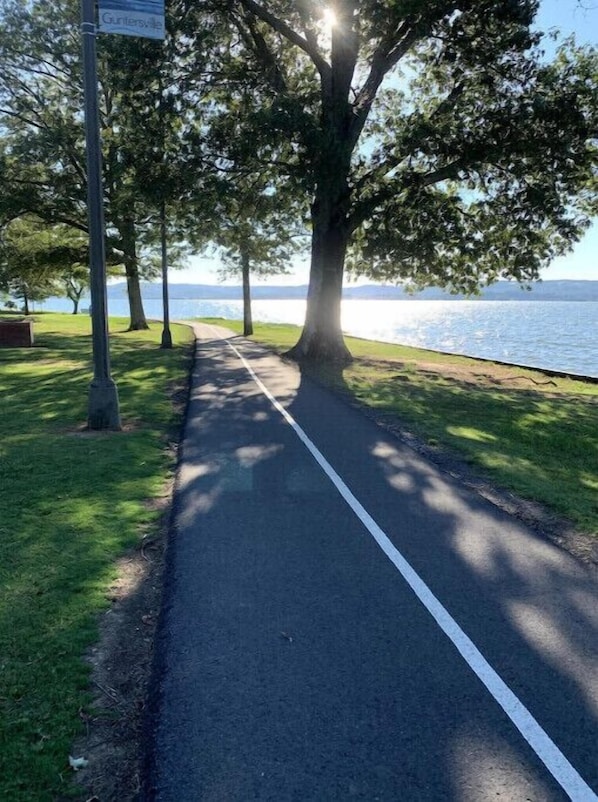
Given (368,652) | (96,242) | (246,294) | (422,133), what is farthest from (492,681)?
(246,294)

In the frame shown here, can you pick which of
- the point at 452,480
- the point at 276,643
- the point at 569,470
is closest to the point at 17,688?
the point at 276,643

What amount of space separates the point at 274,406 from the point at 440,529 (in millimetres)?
7523

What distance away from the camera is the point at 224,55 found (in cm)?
2102

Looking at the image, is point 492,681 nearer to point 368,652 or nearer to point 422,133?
point 368,652

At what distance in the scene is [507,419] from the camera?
12523 mm

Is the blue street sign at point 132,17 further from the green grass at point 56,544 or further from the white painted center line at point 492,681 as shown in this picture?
the white painted center line at point 492,681

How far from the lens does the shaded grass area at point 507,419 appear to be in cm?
777

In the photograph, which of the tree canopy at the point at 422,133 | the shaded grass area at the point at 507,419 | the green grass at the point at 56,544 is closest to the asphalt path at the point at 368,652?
the green grass at the point at 56,544

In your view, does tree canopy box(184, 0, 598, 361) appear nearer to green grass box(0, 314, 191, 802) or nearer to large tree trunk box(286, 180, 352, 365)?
large tree trunk box(286, 180, 352, 365)

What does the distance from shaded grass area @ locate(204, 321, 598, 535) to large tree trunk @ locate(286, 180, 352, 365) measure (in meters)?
1.42

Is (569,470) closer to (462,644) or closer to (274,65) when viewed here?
(462,644)

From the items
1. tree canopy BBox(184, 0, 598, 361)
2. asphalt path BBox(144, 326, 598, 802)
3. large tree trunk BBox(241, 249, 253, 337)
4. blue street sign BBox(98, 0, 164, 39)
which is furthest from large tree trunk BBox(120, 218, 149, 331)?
asphalt path BBox(144, 326, 598, 802)

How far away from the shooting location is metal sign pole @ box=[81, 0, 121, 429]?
9.45 meters

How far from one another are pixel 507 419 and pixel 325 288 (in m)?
11.4
